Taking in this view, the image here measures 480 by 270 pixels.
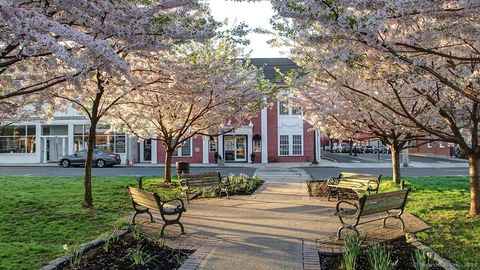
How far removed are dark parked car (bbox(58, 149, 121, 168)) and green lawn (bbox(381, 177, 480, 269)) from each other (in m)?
25.1

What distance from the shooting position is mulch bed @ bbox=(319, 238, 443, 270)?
603 cm

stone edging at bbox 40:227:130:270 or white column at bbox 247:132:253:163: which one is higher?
white column at bbox 247:132:253:163

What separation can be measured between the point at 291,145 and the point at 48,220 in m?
31.8

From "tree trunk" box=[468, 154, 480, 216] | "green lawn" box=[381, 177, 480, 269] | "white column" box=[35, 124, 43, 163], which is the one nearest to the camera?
"green lawn" box=[381, 177, 480, 269]

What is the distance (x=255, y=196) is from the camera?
45.7 feet

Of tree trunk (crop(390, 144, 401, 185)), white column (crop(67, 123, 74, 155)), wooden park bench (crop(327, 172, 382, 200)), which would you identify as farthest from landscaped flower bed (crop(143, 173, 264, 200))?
white column (crop(67, 123, 74, 155))

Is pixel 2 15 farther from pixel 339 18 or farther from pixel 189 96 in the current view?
pixel 189 96

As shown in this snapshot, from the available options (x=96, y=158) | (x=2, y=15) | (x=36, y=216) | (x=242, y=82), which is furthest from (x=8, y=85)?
(x=96, y=158)

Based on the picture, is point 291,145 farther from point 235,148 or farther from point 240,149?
point 235,148

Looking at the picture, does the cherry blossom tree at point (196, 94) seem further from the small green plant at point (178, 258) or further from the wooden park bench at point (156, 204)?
the small green plant at point (178, 258)

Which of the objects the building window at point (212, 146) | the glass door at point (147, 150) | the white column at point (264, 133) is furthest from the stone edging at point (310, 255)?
the glass door at point (147, 150)

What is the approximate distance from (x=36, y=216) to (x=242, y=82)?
8097 mm

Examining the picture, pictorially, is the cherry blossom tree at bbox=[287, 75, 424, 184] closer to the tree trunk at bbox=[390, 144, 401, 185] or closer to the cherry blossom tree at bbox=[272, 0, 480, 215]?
the tree trunk at bbox=[390, 144, 401, 185]

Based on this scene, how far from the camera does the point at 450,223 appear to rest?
895 cm
